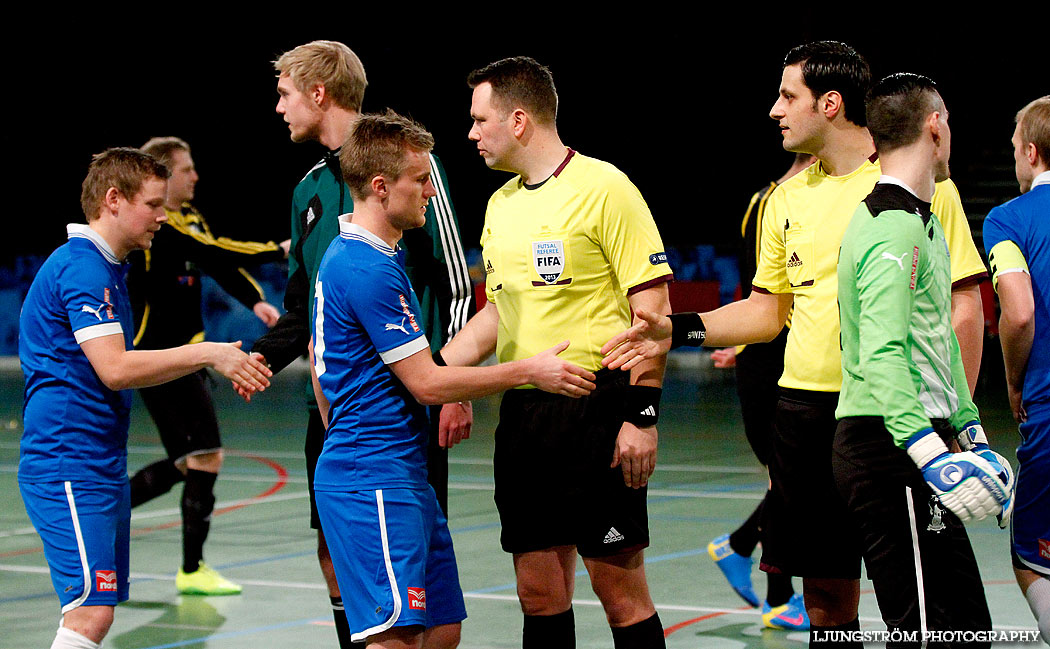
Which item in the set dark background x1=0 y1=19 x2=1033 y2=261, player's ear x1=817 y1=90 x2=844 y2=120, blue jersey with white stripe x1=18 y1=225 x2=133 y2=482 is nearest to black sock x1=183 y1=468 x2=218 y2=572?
blue jersey with white stripe x1=18 y1=225 x2=133 y2=482

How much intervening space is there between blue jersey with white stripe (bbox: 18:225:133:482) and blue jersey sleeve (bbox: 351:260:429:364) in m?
1.10

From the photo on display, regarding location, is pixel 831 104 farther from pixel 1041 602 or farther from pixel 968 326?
pixel 1041 602

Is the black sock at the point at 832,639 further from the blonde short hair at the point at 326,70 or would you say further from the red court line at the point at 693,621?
the blonde short hair at the point at 326,70

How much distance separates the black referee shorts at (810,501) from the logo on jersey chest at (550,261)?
89cm

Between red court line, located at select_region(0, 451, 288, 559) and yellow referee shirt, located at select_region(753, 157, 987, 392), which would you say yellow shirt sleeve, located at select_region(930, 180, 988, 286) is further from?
red court line, located at select_region(0, 451, 288, 559)

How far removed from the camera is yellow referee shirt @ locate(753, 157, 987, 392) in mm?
4234

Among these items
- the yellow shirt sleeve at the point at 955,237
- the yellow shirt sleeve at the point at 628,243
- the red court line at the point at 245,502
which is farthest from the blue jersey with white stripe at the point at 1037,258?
the red court line at the point at 245,502

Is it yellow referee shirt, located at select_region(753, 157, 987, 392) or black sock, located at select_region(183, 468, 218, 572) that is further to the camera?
black sock, located at select_region(183, 468, 218, 572)

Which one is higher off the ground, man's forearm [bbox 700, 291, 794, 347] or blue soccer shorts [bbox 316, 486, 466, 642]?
man's forearm [bbox 700, 291, 794, 347]

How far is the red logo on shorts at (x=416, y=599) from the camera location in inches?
146

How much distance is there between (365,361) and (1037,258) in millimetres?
2182

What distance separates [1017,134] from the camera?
4340 millimetres

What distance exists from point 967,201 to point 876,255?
887 inches

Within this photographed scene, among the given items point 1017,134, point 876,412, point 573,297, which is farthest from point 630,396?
point 1017,134
